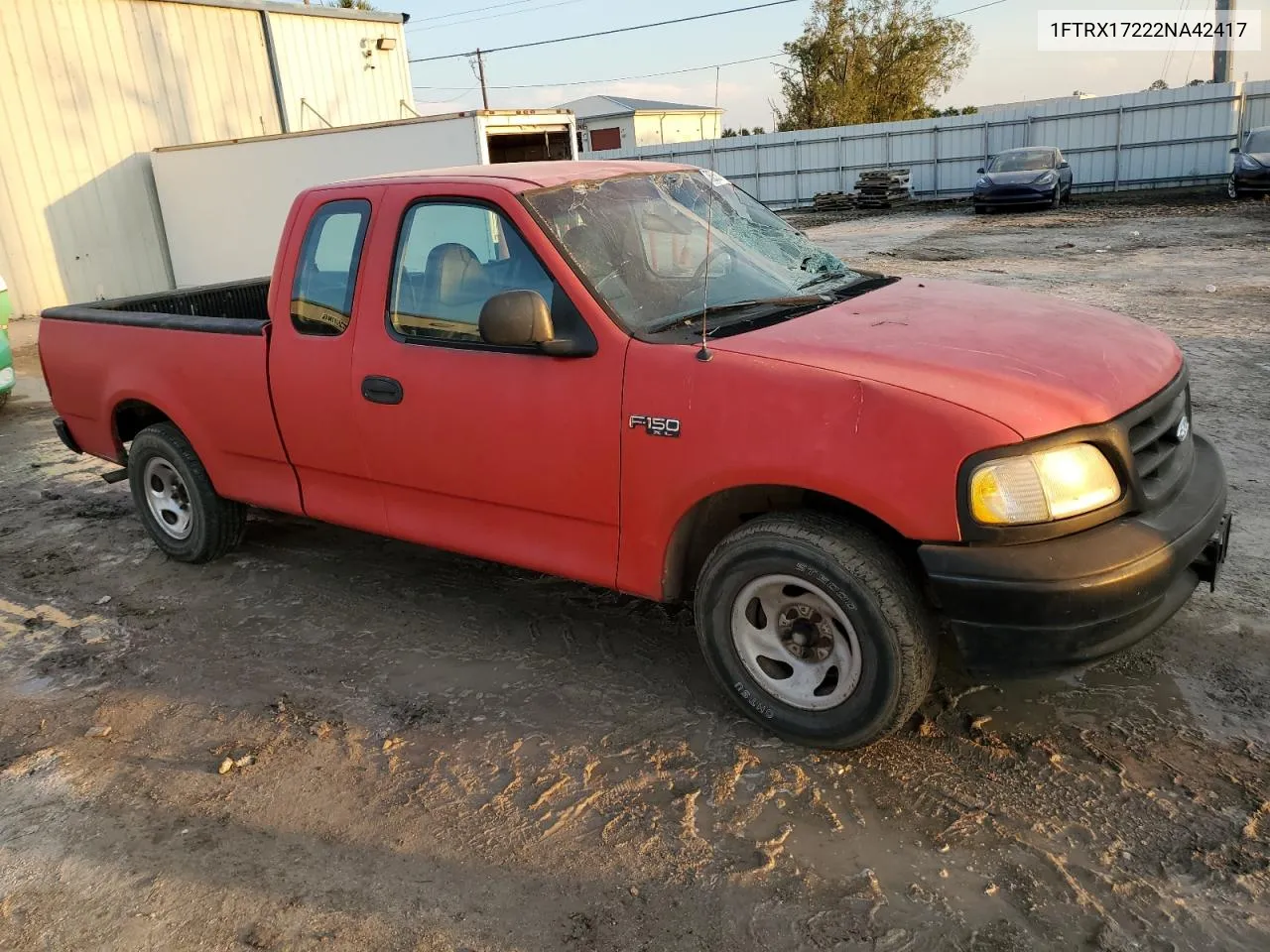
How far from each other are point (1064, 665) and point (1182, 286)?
11.3 m

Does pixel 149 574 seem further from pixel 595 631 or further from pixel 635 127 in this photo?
pixel 635 127

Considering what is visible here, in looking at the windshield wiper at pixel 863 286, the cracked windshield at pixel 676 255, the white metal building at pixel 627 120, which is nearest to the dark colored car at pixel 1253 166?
the windshield wiper at pixel 863 286

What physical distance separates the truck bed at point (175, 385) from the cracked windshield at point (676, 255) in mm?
1694

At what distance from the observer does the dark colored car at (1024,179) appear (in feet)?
77.8

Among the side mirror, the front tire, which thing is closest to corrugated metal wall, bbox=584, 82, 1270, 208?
the side mirror

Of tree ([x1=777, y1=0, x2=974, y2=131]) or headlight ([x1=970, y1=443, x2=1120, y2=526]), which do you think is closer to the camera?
headlight ([x1=970, y1=443, x2=1120, y2=526])

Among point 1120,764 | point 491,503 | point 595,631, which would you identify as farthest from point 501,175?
point 1120,764

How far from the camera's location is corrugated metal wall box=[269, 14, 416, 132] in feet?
60.9

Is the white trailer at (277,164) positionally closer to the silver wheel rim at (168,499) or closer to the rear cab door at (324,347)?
the silver wheel rim at (168,499)

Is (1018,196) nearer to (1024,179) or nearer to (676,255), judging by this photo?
(1024,179)

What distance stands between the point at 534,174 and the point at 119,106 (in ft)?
50.7

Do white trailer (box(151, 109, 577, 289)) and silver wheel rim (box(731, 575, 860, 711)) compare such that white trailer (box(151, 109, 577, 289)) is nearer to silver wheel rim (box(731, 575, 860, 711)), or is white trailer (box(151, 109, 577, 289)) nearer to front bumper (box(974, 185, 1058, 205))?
silver wheel rim (box(731, 575, 860, 711))

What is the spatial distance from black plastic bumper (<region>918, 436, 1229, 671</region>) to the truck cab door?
124 centimetres

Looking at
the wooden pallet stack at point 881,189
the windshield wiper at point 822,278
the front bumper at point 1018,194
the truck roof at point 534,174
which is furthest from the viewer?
the wooden pallet stack at point 881,189
